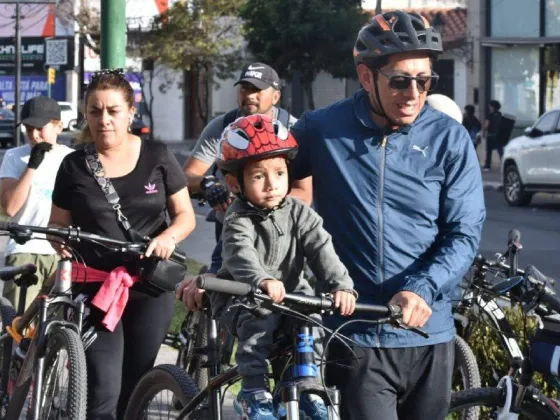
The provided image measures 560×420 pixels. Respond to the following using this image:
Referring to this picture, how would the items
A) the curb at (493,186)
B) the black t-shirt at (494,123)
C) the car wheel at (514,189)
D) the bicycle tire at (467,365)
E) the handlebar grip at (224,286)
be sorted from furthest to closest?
the black t-shirt at (494,123), the curb at (493,186), the car wheel at (514,189), the bicycle tire at (467,365), the handlebar grip at (224,286)

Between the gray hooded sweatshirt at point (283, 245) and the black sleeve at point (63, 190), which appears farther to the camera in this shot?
the black sleeve at point (63, 190)

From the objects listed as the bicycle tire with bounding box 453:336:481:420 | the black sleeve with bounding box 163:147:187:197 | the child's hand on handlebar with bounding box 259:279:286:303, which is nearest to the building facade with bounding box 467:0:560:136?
Result: the bicycle tire with bounding box 453:336:481:420

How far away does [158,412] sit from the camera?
16.0 feet

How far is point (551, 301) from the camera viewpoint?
4371 mm

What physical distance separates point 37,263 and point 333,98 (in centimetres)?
4537

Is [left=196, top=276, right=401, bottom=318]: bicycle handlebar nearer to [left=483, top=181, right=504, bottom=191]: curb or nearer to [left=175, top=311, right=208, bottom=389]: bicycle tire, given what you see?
[left=175, top=311, right=208, bottom=389]: bicycle tire

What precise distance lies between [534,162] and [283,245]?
19.0m

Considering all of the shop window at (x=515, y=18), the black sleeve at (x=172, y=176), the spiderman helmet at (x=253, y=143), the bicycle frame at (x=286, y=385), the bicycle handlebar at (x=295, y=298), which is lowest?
the bicycle frame at (x=286, y=385)

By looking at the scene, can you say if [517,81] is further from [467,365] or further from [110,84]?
[110,84]

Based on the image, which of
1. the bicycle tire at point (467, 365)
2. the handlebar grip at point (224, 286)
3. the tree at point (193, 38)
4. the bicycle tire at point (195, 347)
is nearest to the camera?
the handlebar grip at point (224, 286)

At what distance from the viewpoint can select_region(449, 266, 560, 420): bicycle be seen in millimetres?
4367

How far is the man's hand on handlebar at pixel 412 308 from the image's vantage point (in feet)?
11.9

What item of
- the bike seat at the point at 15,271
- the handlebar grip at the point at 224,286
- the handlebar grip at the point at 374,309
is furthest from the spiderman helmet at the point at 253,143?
the bike seat at the point at 15,271

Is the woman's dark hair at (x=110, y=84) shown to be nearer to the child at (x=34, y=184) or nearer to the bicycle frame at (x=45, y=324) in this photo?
the bicycle frame at (x=45, y=324)
